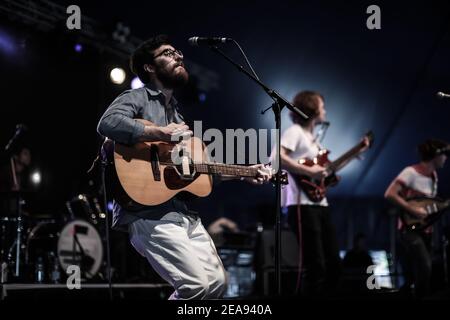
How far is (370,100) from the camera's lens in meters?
10.9

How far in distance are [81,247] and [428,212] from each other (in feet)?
14.8

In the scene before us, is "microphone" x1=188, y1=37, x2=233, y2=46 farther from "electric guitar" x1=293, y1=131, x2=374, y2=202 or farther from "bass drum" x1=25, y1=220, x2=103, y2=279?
"bass drum" x1=25, y1=220, x2=103, y2=279

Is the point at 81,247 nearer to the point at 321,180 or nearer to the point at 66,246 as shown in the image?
the point at 66,246

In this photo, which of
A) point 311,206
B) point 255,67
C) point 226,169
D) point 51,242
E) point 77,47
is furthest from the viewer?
point 255,67

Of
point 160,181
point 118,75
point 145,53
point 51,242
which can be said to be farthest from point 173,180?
point 118,75

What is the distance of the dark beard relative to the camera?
4.05m

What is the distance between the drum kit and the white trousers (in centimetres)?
336

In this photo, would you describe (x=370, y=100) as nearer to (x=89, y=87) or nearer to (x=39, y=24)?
(x=89, y=87)

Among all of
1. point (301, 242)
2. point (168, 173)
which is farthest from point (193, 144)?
point (301, 242)

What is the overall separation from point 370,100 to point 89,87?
16.8 ft

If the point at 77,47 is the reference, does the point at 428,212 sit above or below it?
below

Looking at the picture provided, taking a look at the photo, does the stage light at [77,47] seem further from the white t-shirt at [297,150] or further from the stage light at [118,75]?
the white t-shirt at [297,150]

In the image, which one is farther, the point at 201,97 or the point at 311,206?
the point at 201,97

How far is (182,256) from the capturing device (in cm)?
352
